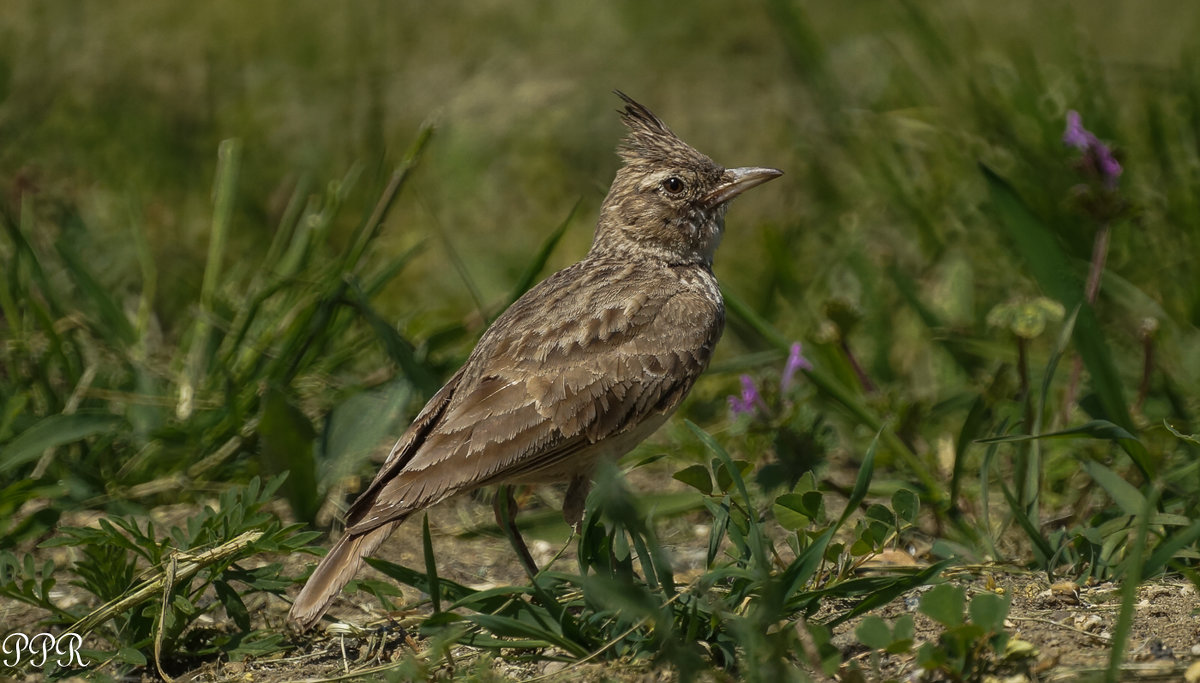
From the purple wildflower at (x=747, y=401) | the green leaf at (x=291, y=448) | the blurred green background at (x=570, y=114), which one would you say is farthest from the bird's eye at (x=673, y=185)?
the green leaf at (x=291, y=448)

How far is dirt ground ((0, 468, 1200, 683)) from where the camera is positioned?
10.2 feet

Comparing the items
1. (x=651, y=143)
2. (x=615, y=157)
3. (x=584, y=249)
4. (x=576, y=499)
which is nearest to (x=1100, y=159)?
(x=651, y=143)

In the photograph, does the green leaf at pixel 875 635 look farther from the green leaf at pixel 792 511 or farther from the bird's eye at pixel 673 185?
the bird's eye at pixel 673 185

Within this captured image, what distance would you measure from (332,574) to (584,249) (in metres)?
3.78

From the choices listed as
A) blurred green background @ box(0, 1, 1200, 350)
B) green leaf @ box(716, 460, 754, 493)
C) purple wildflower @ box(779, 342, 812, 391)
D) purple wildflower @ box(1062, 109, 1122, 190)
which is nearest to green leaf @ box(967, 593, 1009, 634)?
green leaf @ box(716, 460, 754, 493)

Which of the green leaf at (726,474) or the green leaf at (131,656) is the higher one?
the green leaf at (726,474)

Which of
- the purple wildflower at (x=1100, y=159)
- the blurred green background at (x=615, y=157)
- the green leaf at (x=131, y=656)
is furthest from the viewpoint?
the blurred green background at (x=615, y=157)

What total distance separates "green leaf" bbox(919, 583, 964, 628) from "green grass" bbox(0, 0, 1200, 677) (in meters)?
0.25

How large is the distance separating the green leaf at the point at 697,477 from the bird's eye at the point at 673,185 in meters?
1.66

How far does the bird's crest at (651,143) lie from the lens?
16.7 feet

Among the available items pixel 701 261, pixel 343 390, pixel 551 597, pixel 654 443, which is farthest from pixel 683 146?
pixel 551 597

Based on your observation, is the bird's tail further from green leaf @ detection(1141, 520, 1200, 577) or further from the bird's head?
green leaf @ detection(1141, 520, 1200, 577)

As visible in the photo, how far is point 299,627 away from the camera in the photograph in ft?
12.5

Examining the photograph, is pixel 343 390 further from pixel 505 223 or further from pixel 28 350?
pixel 505 223
